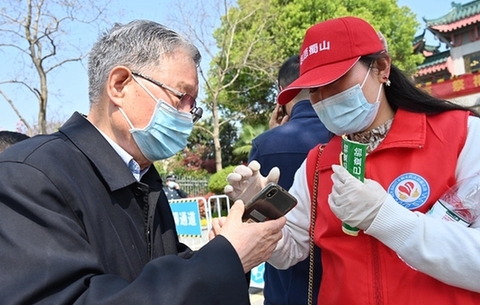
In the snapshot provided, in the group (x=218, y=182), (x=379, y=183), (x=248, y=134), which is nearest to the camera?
(x=379, y=183)

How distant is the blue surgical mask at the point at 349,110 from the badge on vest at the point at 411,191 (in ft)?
0.99

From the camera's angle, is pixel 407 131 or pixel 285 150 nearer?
pixel 407 131

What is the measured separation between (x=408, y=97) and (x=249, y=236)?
847 millimetres

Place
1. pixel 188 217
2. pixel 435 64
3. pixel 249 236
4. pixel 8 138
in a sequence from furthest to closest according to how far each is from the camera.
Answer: pixel 435 64 < pixel 188 217 < pixel 8 138 < pixel 249 236

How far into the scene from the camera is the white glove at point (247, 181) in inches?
70.9

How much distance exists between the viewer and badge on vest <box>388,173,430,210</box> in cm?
144

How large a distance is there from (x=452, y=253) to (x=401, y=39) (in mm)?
20594

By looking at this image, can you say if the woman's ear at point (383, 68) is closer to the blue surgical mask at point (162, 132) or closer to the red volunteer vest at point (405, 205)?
the red volunteer vest at point (405, 205)

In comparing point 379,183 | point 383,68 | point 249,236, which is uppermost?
point 383,68

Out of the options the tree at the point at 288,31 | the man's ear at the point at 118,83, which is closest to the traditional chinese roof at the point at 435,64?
the tree at the point at 288,31

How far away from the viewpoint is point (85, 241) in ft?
3.71

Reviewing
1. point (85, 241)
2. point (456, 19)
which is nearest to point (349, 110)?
point (85, 241)

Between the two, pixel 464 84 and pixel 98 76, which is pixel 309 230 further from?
pixel 464 84

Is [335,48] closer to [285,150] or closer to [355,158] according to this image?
[355,158]
